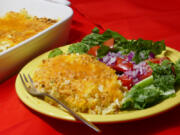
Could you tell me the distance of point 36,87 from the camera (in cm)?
163

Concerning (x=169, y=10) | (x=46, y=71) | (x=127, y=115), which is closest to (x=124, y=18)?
(x=169, y=10)

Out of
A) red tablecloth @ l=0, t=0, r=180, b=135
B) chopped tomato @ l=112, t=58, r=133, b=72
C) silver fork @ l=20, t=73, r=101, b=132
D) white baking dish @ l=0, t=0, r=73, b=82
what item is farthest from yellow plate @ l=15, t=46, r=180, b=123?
chopped tomato @ l=112, t=58, r=133, b=72

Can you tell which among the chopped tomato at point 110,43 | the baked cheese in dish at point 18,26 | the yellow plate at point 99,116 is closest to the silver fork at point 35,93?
the yellow plate at point 99,116

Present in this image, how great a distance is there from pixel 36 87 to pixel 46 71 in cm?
11

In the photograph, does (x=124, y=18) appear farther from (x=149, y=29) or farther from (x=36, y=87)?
(x=36, y=87)

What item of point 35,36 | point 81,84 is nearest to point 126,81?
point 81,84

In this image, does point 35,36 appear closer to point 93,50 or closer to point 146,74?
point 93,50

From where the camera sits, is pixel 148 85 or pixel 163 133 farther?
pixel 148 85

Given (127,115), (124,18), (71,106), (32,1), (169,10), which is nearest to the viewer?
(127,115)

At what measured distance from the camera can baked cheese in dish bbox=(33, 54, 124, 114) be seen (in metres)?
1.53

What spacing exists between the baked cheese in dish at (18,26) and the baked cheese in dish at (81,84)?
0.48 m

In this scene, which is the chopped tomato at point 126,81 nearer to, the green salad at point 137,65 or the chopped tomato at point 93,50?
the green salad at point 137,65

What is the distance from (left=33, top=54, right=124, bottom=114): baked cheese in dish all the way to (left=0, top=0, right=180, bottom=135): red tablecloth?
4.2 inches

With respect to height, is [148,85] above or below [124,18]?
above
